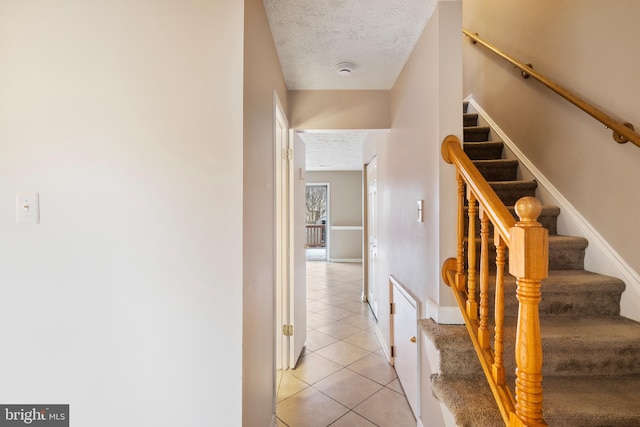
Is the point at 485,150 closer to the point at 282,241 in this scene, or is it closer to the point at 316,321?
the point at 282,241

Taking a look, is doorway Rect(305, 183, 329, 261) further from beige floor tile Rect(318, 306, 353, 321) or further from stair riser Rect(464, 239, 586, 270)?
stair riser Rect(464, 239, 586, 270)

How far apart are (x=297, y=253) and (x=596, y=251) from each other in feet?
6.57

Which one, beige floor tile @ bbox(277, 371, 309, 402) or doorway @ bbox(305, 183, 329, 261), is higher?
doorway @ bbox(305, 183, 329, 261)

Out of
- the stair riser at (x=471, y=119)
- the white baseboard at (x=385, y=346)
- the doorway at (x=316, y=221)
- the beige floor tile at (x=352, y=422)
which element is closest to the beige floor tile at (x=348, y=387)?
the beige floor tile at (x=352, y=422)

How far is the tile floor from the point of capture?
184cm

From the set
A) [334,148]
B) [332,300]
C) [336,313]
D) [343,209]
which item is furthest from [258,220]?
[343,209]

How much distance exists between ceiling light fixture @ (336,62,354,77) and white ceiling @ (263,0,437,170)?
3cm

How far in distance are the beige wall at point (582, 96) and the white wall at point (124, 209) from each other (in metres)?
1.95

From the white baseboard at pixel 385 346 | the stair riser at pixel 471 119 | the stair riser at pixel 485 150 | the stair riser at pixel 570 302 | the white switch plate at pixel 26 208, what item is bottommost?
the white baseboard at pixel 385 346

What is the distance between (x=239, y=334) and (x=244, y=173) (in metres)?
0.64

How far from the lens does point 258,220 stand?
1.38 m

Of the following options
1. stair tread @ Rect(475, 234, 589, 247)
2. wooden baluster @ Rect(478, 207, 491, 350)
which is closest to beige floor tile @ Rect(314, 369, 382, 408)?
wooden baluster @ Rect(478, 207, 491, 350)

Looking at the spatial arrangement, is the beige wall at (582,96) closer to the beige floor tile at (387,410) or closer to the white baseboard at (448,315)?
the white baseboard at (448,315)

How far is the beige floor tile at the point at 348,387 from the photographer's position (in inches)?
79.8
